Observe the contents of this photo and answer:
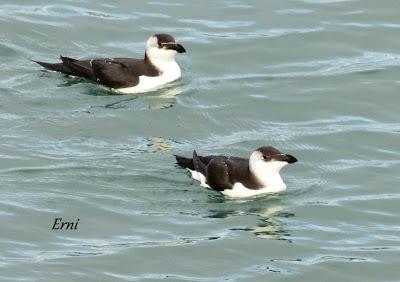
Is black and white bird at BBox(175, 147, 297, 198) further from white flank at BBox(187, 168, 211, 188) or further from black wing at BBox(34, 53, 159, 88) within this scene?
black wing at BBox(34, 53, 159, 88)

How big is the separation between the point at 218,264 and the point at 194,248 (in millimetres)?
479

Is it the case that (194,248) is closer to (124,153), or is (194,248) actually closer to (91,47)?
(124,153)

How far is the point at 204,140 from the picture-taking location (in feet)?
63.4

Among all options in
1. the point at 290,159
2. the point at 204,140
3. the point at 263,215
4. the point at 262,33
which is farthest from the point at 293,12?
the point at 263,215

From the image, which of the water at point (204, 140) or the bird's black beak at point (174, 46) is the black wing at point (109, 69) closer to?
the water at point (204, 140)

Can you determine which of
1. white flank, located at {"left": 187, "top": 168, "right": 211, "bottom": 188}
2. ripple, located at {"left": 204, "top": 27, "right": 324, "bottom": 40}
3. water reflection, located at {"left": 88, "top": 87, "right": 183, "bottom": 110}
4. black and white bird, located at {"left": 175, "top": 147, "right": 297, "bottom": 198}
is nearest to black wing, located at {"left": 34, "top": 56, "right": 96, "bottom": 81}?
water reflection, located at {"left": 88, "top": 87, "right": 183, "bottom": 110}

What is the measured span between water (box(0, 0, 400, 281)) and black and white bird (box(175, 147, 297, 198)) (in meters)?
0.16

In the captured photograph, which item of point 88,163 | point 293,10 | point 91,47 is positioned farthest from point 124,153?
point 293,10

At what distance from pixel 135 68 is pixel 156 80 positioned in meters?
0.40

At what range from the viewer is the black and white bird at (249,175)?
1717 centimetres

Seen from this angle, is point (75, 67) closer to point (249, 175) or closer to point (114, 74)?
point (114, 74)

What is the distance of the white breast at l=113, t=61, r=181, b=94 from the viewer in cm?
2147

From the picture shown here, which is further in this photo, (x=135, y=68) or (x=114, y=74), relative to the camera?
(x=135, y=68)

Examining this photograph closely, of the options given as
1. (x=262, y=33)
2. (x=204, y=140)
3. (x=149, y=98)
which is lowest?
(x=204, y=140)
